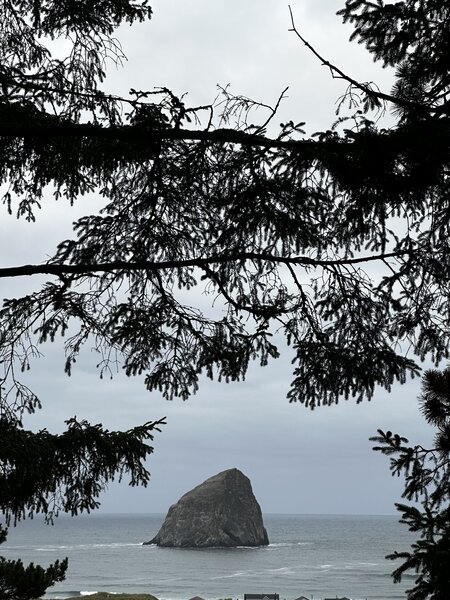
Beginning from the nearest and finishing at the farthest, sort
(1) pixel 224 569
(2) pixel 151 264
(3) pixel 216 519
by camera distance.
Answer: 1. (2) pixel 151 264
2. (1) pixel 224 569
3. (3) pixel 216 519

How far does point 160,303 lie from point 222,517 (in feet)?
477

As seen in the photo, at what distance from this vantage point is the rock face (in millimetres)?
142875

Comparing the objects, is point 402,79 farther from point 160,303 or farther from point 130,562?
point 130,562

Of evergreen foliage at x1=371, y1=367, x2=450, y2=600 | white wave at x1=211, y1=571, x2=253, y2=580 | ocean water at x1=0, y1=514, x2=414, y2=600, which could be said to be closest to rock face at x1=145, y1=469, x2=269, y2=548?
ocean water at x1=0, y1=514, x2=414, y2=600

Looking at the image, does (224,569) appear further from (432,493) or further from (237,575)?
(432,493)

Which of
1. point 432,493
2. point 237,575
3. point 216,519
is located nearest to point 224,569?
point 237,575

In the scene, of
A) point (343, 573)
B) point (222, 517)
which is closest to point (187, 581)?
point (343, 573)

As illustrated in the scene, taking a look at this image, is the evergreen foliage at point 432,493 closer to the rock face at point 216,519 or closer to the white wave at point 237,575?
the white wave at point 237,575

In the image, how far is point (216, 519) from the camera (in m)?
146

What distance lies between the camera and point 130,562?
378 ft

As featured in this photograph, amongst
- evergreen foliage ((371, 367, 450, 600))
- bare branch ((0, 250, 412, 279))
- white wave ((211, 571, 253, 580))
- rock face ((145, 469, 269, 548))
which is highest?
rock face ((145, 469, 269, 548))

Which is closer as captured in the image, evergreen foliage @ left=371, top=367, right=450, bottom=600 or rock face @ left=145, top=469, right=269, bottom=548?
evergreen foliage @ left=371, top=367, right=450, bottom=600

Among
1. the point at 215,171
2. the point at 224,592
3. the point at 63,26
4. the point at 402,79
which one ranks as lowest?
the point at 224,592

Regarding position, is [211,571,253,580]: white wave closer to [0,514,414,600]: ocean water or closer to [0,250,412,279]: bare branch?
[0,514,414,600]: ocean water
